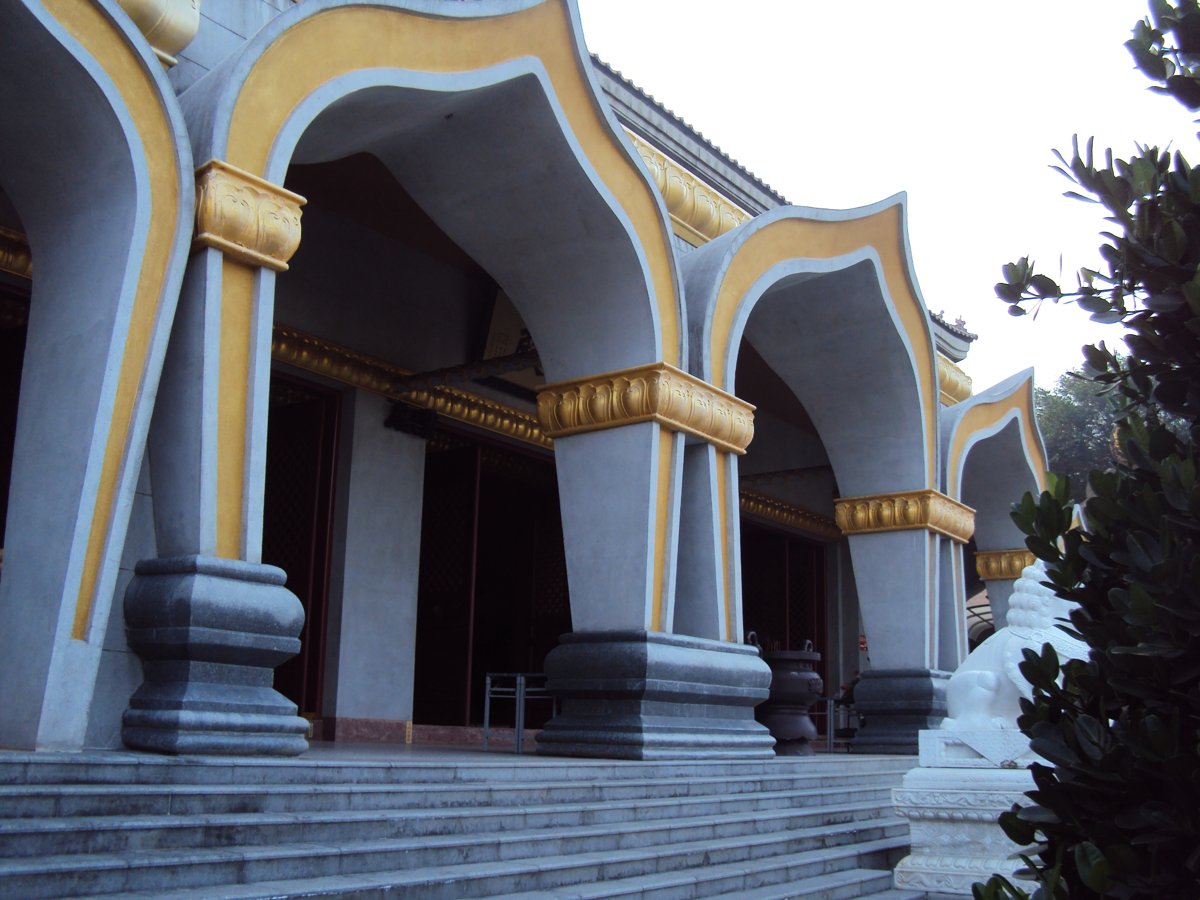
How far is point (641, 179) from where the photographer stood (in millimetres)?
8711

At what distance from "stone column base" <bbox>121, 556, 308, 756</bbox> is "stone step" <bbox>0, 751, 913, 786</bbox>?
177 millimetres

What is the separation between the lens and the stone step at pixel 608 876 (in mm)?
4062

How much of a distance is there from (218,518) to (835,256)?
6.69 meters

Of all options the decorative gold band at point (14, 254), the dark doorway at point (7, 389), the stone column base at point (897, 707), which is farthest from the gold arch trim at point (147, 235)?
the stone column base at point (897, 707)

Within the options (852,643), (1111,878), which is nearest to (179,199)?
(1111,878)

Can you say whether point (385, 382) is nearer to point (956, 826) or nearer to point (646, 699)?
point (646, 699)

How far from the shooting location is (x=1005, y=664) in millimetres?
6051

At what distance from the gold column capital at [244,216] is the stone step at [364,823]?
272cm

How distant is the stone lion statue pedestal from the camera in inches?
237

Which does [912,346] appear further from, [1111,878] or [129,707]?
[1111,878]

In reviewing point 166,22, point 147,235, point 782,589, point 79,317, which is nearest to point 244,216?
point 147,235

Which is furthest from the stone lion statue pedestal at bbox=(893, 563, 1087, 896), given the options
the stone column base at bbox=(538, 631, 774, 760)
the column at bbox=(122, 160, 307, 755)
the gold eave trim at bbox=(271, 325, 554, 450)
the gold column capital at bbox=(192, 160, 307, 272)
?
the gold column capital at bbox=(192, 160, 307, 272)

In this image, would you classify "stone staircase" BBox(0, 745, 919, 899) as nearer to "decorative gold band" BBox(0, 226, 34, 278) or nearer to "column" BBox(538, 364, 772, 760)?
"column" BBox(538, 364, 772, 760)

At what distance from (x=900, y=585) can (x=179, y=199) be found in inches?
333
